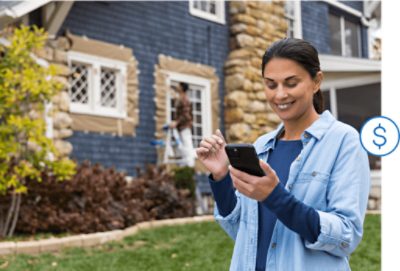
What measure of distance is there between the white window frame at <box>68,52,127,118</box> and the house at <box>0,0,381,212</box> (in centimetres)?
2

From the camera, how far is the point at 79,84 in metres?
10.2

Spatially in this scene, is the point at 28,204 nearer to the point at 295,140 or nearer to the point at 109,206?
the point at 109,206

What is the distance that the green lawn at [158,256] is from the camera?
18.9ft

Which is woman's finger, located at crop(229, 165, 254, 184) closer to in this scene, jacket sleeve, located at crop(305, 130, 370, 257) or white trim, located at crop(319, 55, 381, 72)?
jacket sleeve, located at crop(305, 130, 370, 257)

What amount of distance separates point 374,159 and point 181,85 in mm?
6318

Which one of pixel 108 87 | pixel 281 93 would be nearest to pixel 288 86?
pixel 281 93

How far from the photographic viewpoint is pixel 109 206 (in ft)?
26.7

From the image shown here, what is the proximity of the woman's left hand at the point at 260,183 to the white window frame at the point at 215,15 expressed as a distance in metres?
10.9

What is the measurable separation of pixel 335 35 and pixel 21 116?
1186 cm

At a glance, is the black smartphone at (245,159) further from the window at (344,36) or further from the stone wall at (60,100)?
the window at (344,36)

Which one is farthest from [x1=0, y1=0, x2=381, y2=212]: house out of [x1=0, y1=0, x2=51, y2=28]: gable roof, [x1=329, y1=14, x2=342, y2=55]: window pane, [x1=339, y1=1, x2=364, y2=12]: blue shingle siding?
[x1=339, y1=1, x2=364, y2=12]: blue shingle siding

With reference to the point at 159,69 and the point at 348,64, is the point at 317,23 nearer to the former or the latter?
the point at 348,64

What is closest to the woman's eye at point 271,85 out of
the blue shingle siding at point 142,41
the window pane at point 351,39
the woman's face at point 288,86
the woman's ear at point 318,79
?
the woman's face at point 288,86

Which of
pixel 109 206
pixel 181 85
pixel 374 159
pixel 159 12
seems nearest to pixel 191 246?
pixel 109 206
